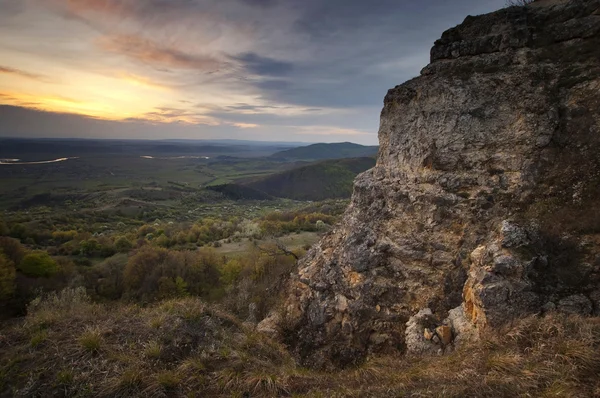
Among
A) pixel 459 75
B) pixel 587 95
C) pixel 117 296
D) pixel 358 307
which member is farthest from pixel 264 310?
pixel 117 296

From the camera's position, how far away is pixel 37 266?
37250 mm

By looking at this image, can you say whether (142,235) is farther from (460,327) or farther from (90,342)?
(460,327)

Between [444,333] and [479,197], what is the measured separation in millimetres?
5242

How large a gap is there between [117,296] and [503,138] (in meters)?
41.8

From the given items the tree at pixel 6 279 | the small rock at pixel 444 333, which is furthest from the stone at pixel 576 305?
the tree at pixel 6 279

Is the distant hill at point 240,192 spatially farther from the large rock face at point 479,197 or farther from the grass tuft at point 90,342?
the grass tuft at point 90,342

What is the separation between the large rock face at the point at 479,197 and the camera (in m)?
9.50

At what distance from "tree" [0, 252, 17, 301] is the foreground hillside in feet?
95.7

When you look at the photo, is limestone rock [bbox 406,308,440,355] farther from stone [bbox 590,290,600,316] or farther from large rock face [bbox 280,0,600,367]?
stone [bbox 590,290,600,316]

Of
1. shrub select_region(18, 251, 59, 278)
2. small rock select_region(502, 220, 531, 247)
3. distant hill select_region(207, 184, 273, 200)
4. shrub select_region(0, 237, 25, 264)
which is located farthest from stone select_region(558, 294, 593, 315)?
distant hill select_region(207, 184, 273, 200)

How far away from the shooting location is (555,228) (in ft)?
32.3

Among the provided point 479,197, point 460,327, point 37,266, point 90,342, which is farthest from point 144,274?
point 479,197

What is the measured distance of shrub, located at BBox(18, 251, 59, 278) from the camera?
1444 inches

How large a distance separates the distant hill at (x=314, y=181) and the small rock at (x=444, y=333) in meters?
144
